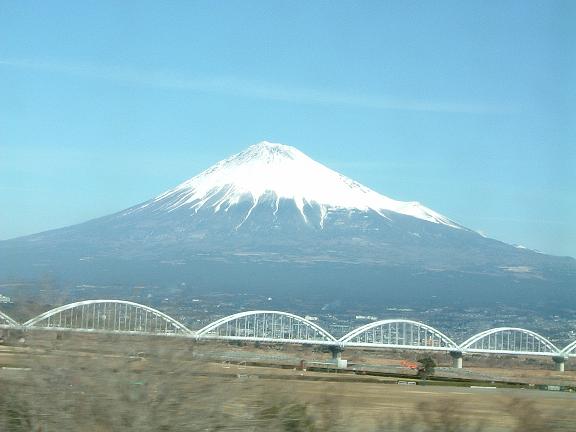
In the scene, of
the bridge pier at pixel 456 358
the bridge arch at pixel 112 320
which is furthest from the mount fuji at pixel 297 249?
the bridge arch at pixel 112 320

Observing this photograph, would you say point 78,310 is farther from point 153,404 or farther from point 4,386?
point 153,404

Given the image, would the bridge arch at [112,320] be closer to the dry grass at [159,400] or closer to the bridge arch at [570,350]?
the dry grass at [159,400]

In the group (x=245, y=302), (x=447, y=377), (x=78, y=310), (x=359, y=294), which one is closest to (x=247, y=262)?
(x=359, y=294)

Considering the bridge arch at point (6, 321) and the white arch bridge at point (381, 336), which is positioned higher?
the bridge arch at point (6, 321)

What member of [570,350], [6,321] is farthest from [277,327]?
[6,321]

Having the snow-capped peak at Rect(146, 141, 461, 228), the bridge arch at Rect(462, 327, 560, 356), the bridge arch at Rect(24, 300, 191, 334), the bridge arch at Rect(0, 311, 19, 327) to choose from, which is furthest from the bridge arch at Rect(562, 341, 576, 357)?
the snow-capped peak at Rect(146, 141, 461, 228)

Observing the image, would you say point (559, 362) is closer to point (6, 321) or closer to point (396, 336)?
point (396, 336)
